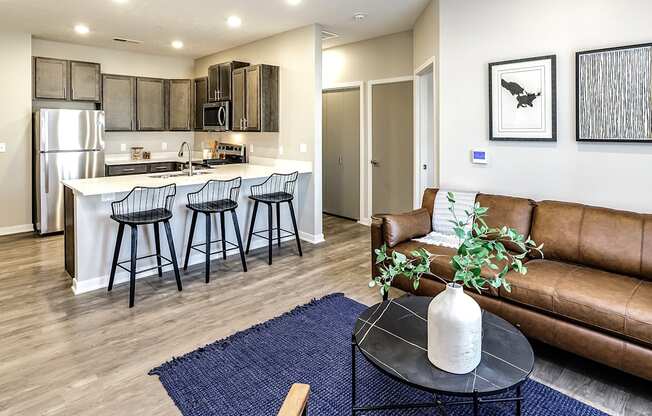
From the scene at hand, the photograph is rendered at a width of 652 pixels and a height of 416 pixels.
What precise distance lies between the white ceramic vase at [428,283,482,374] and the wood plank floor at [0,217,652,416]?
3.29 feet

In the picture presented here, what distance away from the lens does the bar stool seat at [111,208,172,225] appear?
339cm

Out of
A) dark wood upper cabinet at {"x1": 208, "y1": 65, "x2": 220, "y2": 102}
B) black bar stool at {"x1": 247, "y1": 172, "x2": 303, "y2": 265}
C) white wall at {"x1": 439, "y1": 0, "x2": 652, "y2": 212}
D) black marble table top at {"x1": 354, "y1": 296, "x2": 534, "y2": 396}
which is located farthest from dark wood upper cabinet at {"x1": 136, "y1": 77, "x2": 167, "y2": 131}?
black marble table top at {"x1": 354, "y1": 296, "x2": 534, "y2": 396}

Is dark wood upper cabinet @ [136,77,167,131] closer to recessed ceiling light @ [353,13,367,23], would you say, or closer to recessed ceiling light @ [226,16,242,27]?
recessed ceiling light @ [226,16,242,27]

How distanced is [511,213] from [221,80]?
14.9ft

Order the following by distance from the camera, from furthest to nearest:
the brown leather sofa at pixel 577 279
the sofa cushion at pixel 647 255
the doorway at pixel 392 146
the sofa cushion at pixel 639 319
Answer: the doorway at pixel 392 146 → the sofa cushion at pixel 647 255 → the brown leather sofa at pixel 577 279 → the sofa cushion at pixel 639 319

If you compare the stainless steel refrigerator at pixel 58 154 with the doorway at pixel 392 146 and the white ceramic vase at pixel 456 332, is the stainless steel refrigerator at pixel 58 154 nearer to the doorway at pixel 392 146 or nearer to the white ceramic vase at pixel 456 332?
the doorway at pixel 392 146

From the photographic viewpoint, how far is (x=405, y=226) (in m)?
3.42

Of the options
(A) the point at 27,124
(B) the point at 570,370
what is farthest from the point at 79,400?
(A) the point at 27,124

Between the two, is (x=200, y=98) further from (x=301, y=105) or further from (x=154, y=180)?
(x=154, y=180)

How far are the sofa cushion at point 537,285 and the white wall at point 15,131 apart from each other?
6169 millimetres

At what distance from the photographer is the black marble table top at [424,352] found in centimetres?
162

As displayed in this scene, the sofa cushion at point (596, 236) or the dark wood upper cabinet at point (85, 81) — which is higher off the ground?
the dark wood upper cabinet at point (85, 81)

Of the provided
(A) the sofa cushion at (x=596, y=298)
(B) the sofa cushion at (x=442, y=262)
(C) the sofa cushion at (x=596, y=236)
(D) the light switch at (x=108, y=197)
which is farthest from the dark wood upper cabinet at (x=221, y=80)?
(A) the sofa cushion at (x=596, y=298)

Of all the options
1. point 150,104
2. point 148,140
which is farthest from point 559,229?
point 148,140
